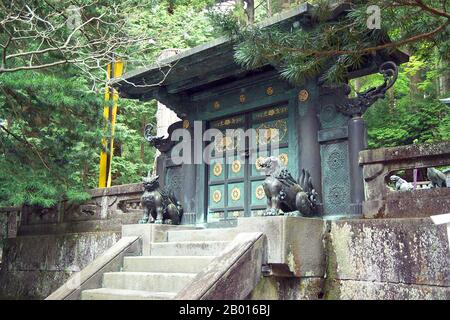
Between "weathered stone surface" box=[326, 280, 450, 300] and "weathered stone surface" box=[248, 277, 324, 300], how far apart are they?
0.93 ft

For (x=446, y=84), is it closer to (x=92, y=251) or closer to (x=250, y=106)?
(x=250, y=106)

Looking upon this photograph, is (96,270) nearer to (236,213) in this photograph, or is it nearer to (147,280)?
(147,280)

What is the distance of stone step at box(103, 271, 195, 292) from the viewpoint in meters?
5.91

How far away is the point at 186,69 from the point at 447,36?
4320 mm

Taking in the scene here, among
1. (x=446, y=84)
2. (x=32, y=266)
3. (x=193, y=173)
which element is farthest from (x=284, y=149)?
(x=446, y=84)

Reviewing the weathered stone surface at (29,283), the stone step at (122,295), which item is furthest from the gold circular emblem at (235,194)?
the weathered stone surface at (29,283)

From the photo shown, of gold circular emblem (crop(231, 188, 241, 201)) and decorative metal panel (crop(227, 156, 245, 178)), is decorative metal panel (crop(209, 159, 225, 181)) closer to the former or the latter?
decorative metal panel (crop(227, 156, 245, 178))

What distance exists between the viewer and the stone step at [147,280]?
5.91 m

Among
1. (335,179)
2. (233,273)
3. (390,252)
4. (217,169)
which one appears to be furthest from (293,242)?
(217,169)

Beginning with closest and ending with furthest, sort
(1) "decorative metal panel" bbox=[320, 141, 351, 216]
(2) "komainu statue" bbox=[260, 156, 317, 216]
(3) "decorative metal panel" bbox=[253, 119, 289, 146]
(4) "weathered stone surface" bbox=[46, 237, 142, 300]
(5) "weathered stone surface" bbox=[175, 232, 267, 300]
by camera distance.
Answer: (5) "weathered stone surface" bbox=[175, 232, 267, 300]
(4) "weathered stone surface" bbox=[46, 237, 142, 300]
(2) "komainu statue" bbox=[260, 156, 317, 216]
(1) "decorative metal panel" bbox=[320, 141, 351, 216]
(3) "decorative metal panel" bbox=[253, 119, 289, 146]

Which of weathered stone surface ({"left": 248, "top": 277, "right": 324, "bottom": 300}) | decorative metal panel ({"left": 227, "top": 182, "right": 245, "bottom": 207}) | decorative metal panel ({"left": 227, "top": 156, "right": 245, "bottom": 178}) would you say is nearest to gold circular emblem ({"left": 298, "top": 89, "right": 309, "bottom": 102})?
decorative metal panel ({"left": 227, "top": 156, "right": 245, "bottom": 178})

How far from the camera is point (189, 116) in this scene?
9.55 m

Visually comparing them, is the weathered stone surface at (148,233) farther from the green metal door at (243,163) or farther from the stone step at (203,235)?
the green metal door at (243,163)

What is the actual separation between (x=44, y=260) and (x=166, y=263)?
189 inches
